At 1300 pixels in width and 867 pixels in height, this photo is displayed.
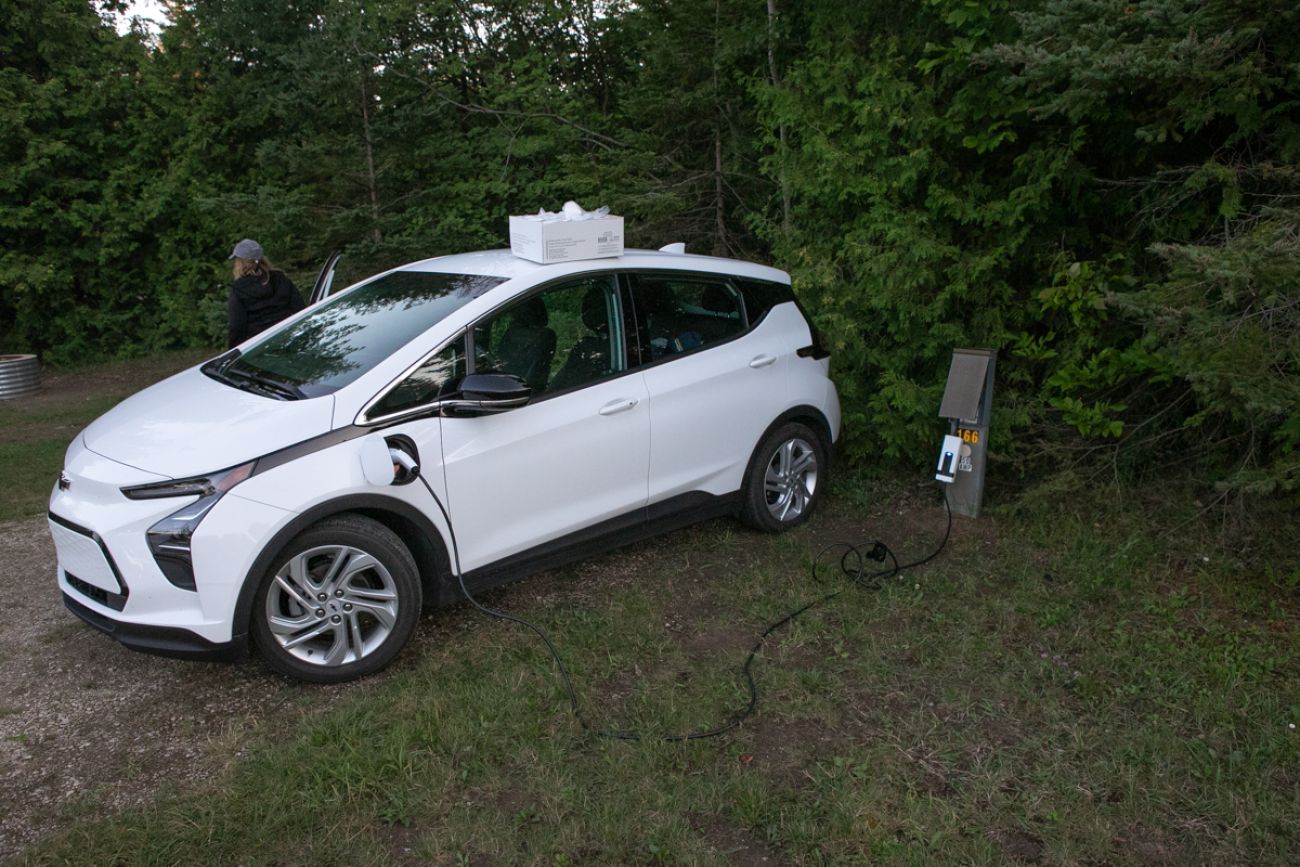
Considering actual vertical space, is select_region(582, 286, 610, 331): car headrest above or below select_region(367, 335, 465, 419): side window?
above

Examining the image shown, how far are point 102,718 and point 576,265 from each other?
2.82m

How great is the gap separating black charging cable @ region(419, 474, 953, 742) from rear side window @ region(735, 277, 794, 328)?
139cm

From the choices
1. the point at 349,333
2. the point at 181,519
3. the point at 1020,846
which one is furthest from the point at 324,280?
the point at 1020,846

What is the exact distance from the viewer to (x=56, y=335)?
1287 centimetres

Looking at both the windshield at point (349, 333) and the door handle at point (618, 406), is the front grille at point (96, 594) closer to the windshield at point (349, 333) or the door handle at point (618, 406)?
the windshield at point (349, 333)

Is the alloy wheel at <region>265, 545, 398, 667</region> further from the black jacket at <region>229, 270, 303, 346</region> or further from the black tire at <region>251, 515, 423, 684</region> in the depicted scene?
the black jacket at <region>229, 270, 303, 346</region>

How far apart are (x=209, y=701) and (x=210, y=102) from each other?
1081 cm

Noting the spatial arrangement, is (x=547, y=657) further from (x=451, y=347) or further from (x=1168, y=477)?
(x=1168, y=477)

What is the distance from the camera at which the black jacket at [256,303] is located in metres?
6.65

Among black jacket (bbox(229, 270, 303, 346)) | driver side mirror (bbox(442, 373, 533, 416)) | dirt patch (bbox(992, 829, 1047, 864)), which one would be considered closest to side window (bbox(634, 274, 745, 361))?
driver side mirror (bbox(442, 373, 533, 416))

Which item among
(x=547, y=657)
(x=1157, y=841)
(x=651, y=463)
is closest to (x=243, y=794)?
(x=547, y=657)

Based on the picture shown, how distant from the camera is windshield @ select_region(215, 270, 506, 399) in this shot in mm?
4289

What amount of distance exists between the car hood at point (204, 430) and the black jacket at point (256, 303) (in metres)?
2.43

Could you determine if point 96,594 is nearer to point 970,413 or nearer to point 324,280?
point 324,280
